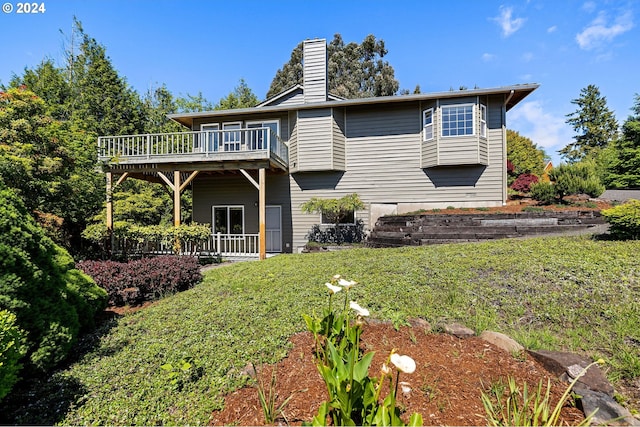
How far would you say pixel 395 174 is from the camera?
496 inches

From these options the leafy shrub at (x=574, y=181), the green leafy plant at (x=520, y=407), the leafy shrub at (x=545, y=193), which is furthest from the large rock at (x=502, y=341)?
the leafy shrub at (x=574, y=181)

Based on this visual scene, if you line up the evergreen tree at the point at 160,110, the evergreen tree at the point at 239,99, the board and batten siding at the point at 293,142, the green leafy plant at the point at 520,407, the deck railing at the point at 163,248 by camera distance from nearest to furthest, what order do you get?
1. the green leafy plant at the point at 520,407
2. the deck railing at the point at 163,248
3. the board and batten siding at the point at 293,142
4. the evergreen tree at the point at 160,110
5. the evergreen tree at the point at 239,99

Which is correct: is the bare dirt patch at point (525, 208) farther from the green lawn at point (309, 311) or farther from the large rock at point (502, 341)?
the large rock at point (502, 341)

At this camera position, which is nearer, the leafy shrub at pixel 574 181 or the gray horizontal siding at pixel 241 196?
the leafy shrub at pixel 574 181

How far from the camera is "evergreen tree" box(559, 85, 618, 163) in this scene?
1545 inches

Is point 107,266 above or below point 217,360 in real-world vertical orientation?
above

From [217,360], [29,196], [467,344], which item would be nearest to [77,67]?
[29,196]

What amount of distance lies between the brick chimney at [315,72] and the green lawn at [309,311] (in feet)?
31.7

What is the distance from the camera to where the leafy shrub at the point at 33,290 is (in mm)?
2844

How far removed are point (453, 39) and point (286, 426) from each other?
10.7 metres

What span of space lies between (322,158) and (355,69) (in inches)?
986

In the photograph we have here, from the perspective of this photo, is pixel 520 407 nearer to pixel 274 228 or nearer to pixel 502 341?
pixel 502 341

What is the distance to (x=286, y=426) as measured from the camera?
2.00 meters

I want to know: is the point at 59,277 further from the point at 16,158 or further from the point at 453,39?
the point at 453,39
